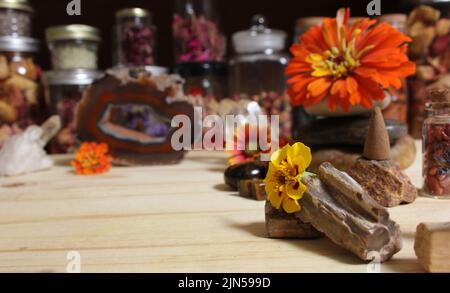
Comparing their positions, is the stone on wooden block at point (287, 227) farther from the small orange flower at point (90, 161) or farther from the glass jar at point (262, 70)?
the glass jar at point (262, 70)

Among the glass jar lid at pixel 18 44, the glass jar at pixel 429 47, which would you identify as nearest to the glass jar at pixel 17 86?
the glass jar lid at pixel 18 44

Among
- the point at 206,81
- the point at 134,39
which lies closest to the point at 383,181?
the point at 206,81

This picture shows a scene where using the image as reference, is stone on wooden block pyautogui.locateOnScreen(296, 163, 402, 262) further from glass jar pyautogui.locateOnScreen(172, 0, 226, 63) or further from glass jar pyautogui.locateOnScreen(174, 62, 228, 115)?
glass jar pyautogui.locateOnScreen(172, 0, 226, 63)

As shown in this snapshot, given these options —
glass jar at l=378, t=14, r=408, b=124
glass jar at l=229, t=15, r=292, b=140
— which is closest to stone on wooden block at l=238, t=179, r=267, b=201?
glass jar at l=229, t=15, r=292, b=140

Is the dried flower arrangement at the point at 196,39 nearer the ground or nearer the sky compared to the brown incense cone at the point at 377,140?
nearer the sky

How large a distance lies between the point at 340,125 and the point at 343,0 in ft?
2.64

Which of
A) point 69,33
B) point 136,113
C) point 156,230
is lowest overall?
point 156,230

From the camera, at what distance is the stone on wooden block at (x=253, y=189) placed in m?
0.64

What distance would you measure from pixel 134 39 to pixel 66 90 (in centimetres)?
23

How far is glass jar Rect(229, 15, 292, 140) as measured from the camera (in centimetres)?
116

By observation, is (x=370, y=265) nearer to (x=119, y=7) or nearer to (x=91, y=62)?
(x=91, y=62)

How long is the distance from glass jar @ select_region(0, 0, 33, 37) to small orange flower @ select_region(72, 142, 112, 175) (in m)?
0.45

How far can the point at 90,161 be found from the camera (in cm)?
91

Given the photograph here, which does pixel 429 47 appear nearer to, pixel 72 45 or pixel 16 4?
pixel 72 45
